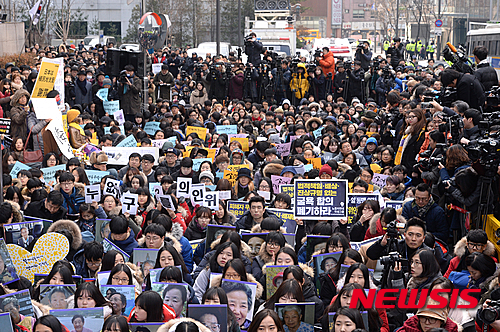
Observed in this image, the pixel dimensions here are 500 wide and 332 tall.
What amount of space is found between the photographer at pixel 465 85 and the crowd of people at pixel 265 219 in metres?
0.02

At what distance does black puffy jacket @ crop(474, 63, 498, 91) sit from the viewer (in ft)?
36.5

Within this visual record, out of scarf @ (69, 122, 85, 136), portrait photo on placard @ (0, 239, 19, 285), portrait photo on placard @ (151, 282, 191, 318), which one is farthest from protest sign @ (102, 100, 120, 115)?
portrait photo on placard @ (151, 282, 191, 318)

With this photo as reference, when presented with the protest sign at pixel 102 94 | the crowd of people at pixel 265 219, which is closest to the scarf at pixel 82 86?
the protest sign at pixel 102 94

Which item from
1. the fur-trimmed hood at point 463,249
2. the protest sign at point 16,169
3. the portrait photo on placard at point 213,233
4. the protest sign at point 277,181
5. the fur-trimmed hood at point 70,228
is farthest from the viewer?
the protest sign at point 16,169

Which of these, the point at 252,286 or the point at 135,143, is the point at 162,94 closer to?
the point at 135,143

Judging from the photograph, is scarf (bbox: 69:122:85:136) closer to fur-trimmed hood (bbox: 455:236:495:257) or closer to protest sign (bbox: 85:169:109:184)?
protest sign (bbox: 85:169:109:184)

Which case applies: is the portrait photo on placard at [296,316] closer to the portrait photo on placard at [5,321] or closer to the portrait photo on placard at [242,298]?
the portrait photo on placard at [242,298]

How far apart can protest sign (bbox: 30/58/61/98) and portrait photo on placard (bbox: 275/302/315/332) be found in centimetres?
859

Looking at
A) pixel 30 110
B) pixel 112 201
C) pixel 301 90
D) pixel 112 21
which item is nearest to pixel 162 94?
pixel 301 90

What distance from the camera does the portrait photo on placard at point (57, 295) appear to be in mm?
5996

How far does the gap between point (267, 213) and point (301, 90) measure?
12290mm

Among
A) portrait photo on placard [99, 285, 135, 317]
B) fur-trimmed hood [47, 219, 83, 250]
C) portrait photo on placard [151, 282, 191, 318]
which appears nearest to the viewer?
portrait photo on placard [151, 282, 191, 318]

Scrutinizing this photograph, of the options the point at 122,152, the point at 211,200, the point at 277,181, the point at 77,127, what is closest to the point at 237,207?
the point at 211,200

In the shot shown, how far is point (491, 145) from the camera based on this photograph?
6.70 metres
